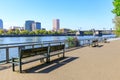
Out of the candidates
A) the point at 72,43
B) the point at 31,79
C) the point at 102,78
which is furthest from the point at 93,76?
the point at 72,43

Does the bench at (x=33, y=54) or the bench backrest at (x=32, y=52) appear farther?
the bench backrest at (x=32, y=52)

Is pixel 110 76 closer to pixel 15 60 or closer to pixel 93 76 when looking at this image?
pixel 93 76

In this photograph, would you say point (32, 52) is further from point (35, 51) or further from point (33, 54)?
point (35, 51)

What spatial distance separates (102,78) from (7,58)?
18.5 ft

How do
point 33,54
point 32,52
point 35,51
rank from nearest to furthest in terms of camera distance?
point 32,52
point 33,54
point 35,51

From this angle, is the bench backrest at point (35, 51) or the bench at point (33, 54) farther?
the bench backrest at point (35, 51)

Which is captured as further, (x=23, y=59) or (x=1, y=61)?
(x=1, y=61)

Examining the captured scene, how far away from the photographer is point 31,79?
24.2 feet

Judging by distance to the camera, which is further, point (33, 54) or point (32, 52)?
point (33, 54)

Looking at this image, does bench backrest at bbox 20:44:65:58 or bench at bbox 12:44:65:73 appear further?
bench backrest at bbox 20:44:65:58

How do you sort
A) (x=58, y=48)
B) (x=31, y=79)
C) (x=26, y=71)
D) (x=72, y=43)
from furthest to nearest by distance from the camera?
1. (x=72, y=43)
2. (x=58, y=48)
3. (x=26, y=71)
4. (x=31, y=79)

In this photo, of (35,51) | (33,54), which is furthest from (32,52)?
(35,51)

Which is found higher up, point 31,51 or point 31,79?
point 31,51

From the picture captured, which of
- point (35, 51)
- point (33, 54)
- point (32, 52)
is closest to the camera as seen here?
point (32, 52)
